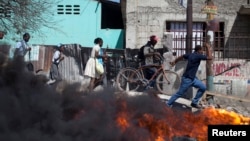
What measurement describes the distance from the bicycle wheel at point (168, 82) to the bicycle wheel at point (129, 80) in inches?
24.4

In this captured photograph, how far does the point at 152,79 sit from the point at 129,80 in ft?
2.74

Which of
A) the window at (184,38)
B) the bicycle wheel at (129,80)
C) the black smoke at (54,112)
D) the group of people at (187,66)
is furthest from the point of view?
the window at (184,38)

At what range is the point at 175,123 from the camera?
6906 mm

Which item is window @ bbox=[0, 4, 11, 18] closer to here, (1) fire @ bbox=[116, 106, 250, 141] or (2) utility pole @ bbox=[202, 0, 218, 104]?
(2) utility pole @ bbox=[202, 0, 218, 104]

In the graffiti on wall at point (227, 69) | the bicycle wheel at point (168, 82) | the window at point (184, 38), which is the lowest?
the bicycle wheel at point (168, 82)

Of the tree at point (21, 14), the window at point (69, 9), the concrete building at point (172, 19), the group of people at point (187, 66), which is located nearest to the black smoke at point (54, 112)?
the group of people at point (187, 66)

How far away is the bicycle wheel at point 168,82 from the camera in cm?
1308

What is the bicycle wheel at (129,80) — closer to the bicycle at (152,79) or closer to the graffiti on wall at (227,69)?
the bicycle at (152,79)

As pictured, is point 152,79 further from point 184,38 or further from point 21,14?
point 21,14

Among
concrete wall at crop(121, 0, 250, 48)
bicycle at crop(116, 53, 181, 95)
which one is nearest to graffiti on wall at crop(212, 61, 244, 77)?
bicycle at crop(116, 53, 181, 95)

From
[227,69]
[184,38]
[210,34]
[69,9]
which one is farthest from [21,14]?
[69,9]

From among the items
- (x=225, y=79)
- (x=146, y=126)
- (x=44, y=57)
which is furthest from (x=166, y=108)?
(x=44, y=57)

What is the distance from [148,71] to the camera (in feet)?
43.4

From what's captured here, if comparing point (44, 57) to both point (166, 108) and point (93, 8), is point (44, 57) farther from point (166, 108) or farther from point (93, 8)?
point (166, 108)
